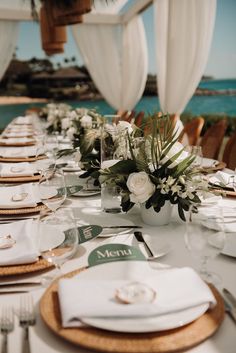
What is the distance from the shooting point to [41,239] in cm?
89

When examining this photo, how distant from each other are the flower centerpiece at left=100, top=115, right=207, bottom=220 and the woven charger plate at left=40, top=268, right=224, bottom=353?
50 centimetres

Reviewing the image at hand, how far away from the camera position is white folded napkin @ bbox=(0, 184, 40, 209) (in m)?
1.38

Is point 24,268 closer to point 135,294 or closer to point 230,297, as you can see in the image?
point 135,294

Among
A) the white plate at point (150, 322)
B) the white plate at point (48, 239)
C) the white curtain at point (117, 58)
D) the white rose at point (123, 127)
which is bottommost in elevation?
the white plate at point (150, 322)

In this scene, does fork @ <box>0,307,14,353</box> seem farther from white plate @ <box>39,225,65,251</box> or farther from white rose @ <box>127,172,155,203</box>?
white rose @ <box>127,172,155,203</box>

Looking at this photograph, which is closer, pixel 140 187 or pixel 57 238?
pixel 57 238

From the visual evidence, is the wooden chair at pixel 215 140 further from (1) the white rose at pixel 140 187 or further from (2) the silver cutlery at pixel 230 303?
(2) the silver cutlery at pixel 230 303

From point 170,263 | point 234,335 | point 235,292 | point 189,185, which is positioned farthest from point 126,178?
point 234,335

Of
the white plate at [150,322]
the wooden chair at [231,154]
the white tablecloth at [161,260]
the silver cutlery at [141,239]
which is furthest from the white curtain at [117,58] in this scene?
the white plate at [150,322]

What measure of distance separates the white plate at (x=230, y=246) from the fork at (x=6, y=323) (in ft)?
1.78

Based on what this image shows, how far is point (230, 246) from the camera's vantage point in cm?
106

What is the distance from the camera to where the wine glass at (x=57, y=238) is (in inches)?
34.1

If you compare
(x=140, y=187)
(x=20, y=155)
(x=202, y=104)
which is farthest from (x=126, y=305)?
(x=202, y=104)

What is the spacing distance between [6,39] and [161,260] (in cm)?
791
